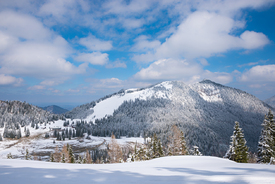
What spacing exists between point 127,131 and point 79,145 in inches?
2230

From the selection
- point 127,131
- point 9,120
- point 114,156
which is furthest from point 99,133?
point 114,156

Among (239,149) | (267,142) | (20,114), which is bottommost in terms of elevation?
(20,114)

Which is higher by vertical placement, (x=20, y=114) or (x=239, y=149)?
(x=239, y=149)

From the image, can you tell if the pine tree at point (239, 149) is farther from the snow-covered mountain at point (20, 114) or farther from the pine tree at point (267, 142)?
the snow-covered mountain at point (20, 114)

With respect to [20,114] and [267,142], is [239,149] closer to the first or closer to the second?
[267,142]

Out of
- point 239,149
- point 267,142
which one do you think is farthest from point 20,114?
point 267,142

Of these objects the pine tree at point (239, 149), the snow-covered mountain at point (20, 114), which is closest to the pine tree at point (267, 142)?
the pine tree at point (239, 149)

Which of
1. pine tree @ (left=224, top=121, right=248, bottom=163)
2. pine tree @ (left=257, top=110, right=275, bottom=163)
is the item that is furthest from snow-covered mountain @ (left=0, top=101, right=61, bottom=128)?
pine tree @ (left=257, top=110, right=275, bottom=163)

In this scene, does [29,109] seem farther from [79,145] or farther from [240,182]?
[240,182]

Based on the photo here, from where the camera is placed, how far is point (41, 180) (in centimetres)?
377

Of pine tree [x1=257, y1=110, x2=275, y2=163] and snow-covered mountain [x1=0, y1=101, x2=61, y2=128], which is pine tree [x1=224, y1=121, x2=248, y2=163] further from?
snow-covered mountain [x1=0, y1=101, x2=61, y2=128]

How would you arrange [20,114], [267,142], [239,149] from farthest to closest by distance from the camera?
[20,114] < [239,149] < [267,142]

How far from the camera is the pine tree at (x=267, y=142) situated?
19297 millimetres

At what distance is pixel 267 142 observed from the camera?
778 inches
